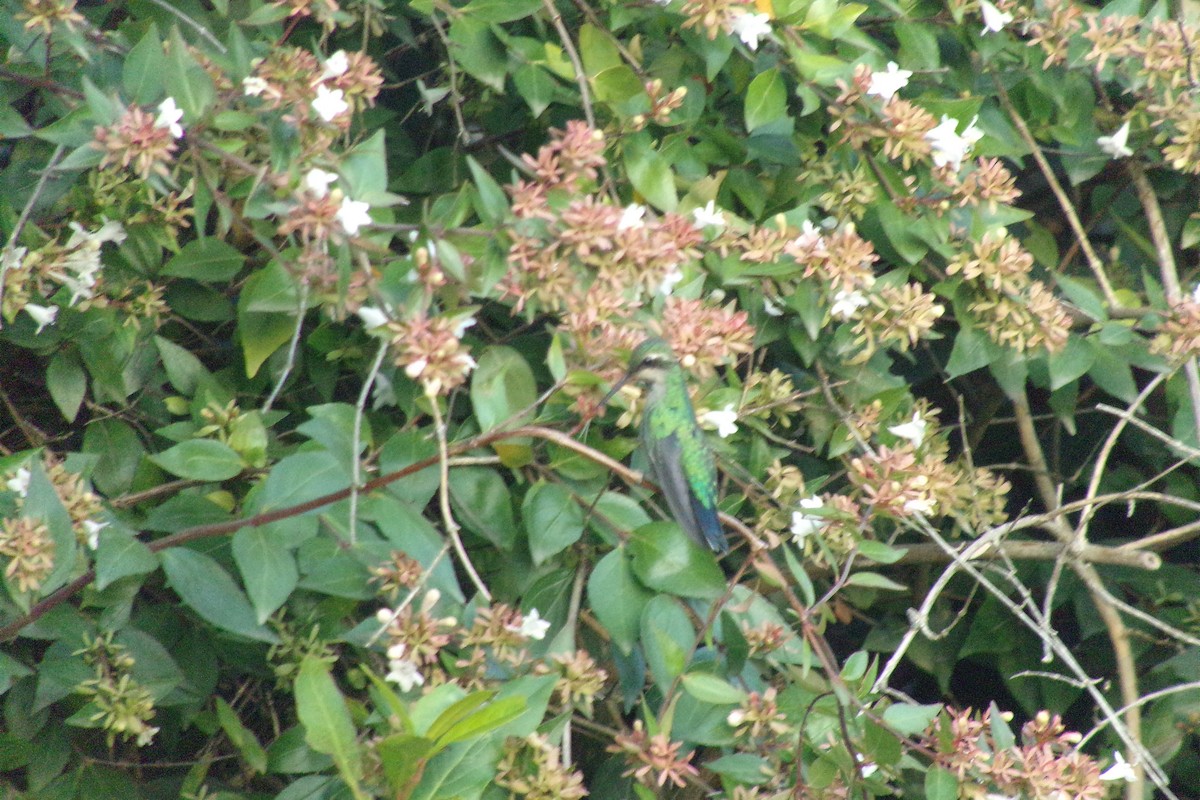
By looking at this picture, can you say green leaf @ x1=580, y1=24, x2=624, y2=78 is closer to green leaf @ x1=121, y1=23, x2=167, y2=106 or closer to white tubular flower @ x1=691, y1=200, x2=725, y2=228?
white tubular flower @ x1=691, y1=200, x2=725, y2=228

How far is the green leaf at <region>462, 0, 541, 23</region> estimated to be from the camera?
7.39 feet

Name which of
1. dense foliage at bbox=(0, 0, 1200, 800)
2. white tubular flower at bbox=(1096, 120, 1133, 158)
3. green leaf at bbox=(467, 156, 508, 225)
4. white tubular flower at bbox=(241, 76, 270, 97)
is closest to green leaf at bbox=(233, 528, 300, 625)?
dense foliage at bbox=(0, 0, 1200, 800)

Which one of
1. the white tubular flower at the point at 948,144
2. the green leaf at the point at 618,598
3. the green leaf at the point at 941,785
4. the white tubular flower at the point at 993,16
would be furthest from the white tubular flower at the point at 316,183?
the white tubular flower at the point at 993,16

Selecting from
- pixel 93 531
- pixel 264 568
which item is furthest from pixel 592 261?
pixel 93 531

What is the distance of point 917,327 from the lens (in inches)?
91.5

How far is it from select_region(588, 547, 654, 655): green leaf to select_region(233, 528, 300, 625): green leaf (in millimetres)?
459

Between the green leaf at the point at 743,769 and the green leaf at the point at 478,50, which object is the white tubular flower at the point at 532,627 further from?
the green leaf at the point at 478,50

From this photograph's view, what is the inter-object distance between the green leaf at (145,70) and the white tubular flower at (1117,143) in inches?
75.9

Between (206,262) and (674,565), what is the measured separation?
3.20 feet

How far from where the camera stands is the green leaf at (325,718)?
5.25ft

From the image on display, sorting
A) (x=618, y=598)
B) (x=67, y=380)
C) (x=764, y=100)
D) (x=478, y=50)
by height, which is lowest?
(x=618, y=598)

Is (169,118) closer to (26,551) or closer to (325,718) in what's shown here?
(26,551)

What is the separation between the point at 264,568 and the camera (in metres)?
1.80

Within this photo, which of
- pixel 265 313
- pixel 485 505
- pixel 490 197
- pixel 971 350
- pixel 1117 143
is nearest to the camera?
pixel 490 197
